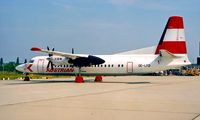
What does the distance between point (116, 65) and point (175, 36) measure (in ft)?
23.0

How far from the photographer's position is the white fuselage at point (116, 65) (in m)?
32.2

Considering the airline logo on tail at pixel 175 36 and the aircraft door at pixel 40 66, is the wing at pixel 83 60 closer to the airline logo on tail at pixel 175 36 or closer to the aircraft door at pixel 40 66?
the aircraft door at pixel 40 66

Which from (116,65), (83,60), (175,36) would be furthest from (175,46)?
(83,60)

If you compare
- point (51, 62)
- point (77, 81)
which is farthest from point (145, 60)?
point (51, 62)

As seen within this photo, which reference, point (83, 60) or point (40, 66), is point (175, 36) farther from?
point (40, 66)

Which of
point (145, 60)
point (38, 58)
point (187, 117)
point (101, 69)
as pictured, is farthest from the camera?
point (38, 58)

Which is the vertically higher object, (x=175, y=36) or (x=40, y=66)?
(x=175, y=36)

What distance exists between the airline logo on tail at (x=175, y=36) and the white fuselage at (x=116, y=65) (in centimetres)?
106

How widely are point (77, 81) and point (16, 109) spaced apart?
23241 millimetres

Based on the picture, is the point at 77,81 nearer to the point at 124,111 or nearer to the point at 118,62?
the point at 118,62

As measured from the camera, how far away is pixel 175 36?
32.2 m

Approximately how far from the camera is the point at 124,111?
11422 mm

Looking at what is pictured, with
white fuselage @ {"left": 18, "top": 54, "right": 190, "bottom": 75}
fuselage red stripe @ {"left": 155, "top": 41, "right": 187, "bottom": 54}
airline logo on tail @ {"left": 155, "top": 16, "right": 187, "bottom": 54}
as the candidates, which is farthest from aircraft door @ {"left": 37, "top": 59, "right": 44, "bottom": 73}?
airline logo on tail @ {"left": 155, "top": 16, "right": 187, "bottom": 54}

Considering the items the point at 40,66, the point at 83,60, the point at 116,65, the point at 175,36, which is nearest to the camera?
the point at 175,36
